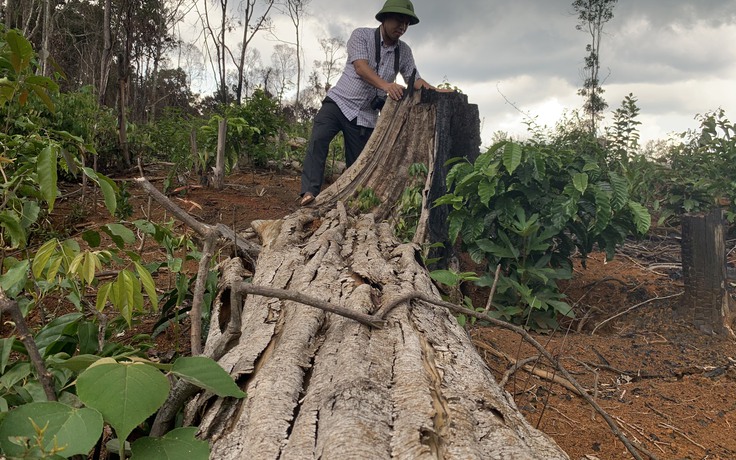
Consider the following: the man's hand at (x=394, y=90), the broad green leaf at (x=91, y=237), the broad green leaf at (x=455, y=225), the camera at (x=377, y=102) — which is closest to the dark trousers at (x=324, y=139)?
the camera at (x=377, y=102)

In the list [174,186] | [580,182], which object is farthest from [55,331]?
[174,186]

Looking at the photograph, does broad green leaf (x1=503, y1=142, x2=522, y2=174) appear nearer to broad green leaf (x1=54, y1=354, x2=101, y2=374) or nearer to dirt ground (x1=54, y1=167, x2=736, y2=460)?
dirt ground (x1=54, y1=167, x2=736, y2=460)

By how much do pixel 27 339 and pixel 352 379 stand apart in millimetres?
632

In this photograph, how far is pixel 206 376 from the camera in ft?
3.19

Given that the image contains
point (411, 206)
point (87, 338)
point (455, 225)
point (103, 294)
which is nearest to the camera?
point (103, 294)

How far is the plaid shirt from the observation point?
15.5 feet

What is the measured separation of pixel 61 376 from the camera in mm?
1172

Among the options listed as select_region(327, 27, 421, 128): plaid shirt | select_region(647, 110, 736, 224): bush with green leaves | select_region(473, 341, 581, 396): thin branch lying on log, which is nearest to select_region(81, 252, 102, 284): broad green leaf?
select_region(473, 341, 581, 396): thin branch lying on log

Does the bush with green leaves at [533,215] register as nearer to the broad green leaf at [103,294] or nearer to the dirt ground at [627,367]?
the dirt ground at [627,367]

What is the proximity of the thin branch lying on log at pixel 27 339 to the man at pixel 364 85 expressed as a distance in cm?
342

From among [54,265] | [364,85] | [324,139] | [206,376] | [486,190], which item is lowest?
[206,376]

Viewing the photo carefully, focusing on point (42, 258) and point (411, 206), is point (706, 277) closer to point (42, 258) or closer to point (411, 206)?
point (411, 206)

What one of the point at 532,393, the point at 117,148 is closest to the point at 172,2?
the point at 117,148

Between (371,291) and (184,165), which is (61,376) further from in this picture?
(184,165)
